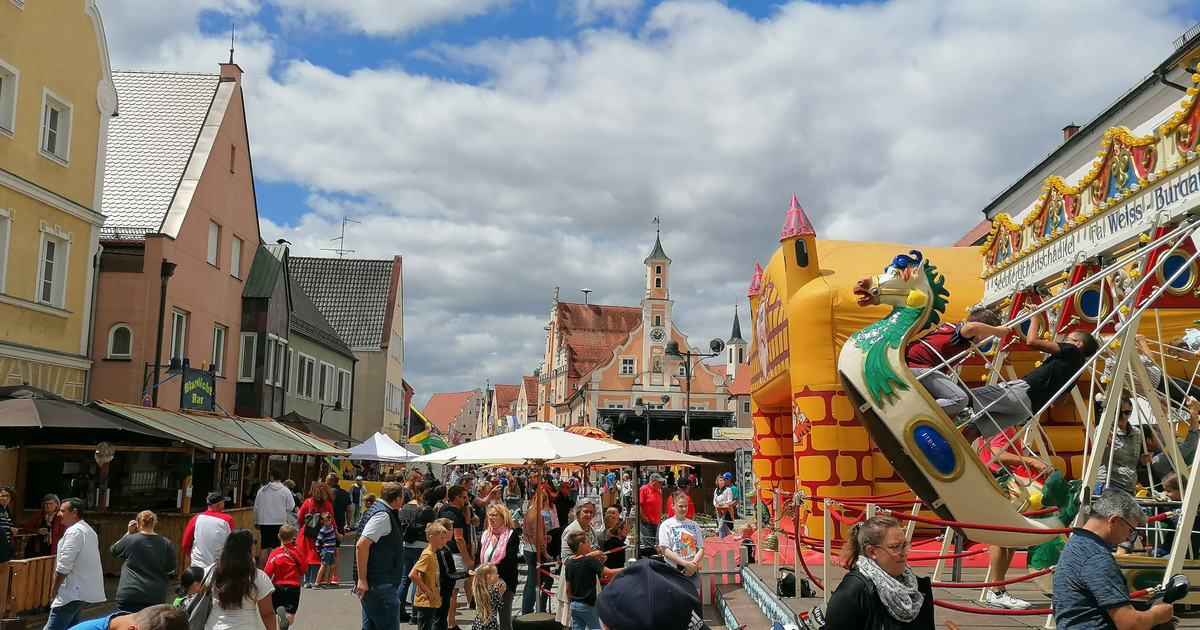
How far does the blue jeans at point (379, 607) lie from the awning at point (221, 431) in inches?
312

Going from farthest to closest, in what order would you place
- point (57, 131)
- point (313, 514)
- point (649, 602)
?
point (57, 131) < point (313, 514) < point (649, 602)

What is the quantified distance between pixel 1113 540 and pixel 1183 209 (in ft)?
11.8

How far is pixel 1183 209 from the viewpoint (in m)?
6.94

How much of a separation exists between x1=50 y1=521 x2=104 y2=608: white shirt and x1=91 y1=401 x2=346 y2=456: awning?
21.3 feet

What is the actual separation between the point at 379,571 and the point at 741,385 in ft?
246

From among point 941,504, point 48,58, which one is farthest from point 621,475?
point 941,504

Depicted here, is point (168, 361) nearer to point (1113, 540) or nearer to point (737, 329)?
point (1113, 540)

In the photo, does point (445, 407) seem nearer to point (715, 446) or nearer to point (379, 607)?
point (715, 446)

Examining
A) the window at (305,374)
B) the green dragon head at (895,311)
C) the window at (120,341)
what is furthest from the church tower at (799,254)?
the window at (305,374)

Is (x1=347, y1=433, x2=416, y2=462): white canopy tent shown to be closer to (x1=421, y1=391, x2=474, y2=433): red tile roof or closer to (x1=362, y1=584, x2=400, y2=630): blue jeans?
(x1=362, y1=584, x2=400, y2=630): blue jeans

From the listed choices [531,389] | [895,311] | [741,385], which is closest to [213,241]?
[895,311]

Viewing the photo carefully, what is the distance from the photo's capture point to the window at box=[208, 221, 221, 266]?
2347 centimetres

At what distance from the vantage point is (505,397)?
135000mm

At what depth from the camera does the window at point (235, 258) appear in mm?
24706
